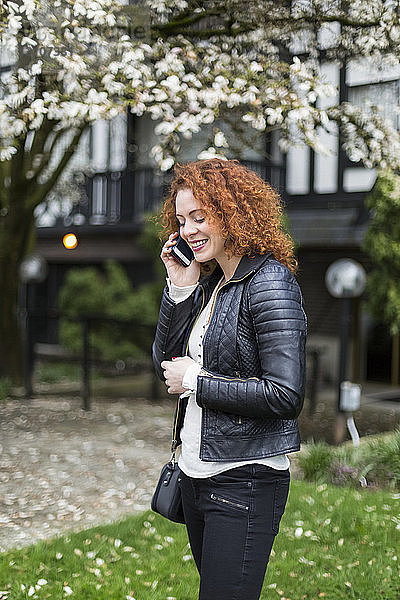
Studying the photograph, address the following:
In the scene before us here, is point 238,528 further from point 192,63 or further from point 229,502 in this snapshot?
point 192,63

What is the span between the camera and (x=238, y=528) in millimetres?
2393

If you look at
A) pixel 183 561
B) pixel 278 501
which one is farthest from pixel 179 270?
pixel 183 561

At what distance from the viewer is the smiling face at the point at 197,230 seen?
2520mm

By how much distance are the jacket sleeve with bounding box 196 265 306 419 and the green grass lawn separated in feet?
6.77

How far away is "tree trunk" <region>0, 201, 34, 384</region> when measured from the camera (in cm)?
1029

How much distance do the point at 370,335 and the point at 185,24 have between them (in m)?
9.00

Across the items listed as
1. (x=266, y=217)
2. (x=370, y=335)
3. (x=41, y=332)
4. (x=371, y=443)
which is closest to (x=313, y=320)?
(x=370, y=335)

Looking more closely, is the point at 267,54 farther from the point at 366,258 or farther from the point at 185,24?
the point at 366,258

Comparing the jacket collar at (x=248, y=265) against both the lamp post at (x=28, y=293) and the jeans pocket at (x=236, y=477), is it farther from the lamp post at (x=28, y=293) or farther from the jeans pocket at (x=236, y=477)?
the lamp post at (x=28, y=293)

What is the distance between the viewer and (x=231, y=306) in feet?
8.08

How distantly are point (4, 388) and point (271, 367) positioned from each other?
8.73 meters

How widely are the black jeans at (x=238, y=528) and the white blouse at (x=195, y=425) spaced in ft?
0.08

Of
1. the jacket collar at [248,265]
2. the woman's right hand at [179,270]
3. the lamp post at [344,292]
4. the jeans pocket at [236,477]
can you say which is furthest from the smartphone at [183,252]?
the lamp post at [344,292]

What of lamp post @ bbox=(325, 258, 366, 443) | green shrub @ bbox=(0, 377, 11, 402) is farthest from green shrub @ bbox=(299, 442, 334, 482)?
green shrub @ bbox=(0, 377, 11, 402)
